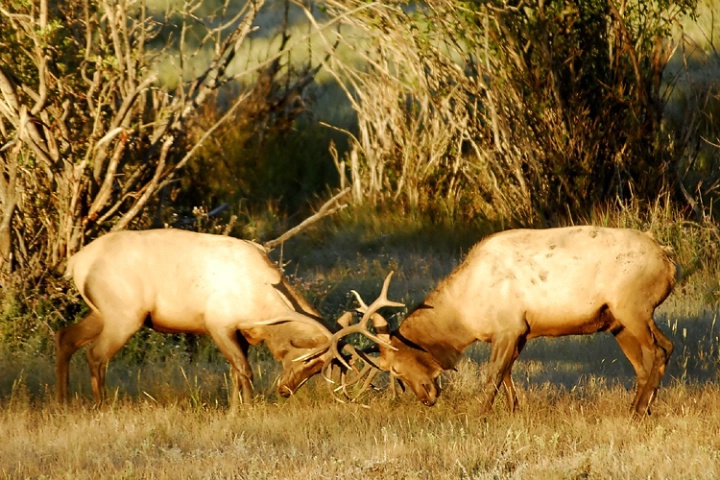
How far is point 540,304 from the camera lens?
696 centimetres

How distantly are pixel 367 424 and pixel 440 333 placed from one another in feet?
2.44

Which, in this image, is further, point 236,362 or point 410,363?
point 236,362

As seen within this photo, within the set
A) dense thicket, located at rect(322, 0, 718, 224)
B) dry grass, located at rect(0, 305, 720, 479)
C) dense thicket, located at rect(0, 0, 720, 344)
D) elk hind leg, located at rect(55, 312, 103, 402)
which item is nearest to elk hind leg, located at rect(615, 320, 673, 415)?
dry grass, located at rect(0, 305, 720, 479)

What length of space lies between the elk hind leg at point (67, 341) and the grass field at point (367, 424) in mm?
137

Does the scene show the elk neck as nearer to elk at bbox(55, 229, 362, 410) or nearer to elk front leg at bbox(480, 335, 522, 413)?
elk front leg at bbox(480, 335, 522, 413)

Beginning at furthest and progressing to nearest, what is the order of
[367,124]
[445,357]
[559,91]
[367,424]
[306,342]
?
[367,124], [559,91], [445,357], [306,342], [367,424]

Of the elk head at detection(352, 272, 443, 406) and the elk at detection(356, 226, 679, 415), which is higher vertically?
the elk at detection(356, 226, 679, 415)

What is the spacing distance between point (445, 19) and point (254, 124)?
452cm

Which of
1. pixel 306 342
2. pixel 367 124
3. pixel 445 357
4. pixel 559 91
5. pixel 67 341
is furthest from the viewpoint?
pixel 367 124


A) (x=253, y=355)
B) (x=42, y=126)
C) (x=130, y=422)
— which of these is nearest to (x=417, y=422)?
A: (x=130, y=422)

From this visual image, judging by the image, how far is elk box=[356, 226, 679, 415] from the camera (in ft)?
22.6

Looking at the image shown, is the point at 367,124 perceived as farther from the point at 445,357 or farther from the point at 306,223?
the point at 445,357

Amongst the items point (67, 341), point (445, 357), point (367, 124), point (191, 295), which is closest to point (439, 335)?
point (445, 357)

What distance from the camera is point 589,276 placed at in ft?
22.6
